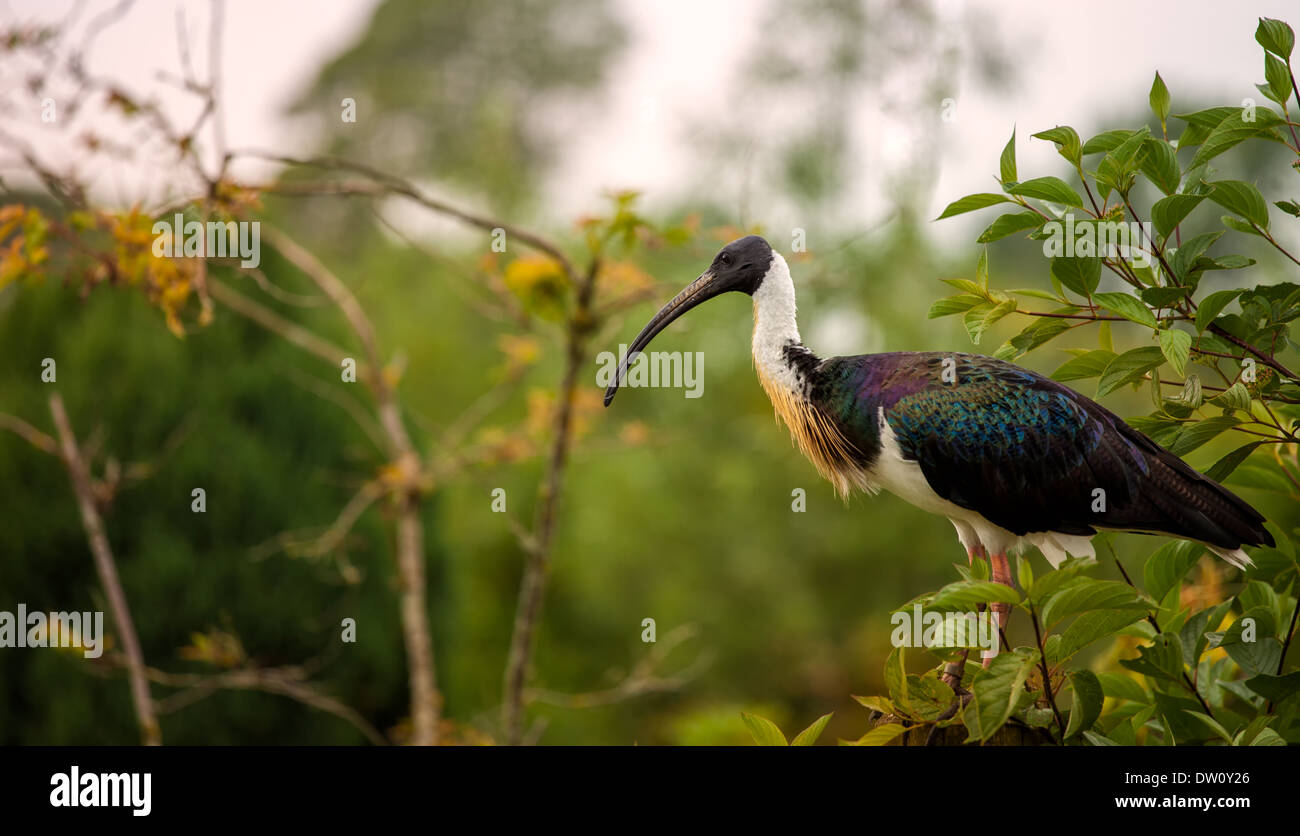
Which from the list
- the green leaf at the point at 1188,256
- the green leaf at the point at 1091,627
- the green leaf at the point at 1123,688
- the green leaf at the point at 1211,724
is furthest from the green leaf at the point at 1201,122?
the green leaf at the point at 1123,688

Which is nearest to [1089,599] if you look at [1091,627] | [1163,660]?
[1091,627]

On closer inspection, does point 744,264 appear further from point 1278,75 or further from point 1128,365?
point 1278,75

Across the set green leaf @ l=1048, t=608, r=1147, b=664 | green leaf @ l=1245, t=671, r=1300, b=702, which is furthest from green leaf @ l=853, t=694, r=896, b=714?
green leaf @ l=1245, t=671, r=1300, b=702

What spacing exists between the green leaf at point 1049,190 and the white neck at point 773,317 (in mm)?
1334

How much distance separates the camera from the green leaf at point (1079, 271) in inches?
133

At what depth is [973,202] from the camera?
3.32 m

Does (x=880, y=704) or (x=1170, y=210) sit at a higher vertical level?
(x=1170, y=210)

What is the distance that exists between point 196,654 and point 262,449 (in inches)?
88.6

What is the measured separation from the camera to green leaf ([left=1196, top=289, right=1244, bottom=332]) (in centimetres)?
317

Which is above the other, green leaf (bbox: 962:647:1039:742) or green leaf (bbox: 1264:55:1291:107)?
green leaf (bbox: 1264:55:1291:107)

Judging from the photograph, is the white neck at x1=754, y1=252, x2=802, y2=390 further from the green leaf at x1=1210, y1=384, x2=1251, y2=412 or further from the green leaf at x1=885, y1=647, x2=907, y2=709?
the green leaf at x1=1210, y1=384, x2=1251, y2=412

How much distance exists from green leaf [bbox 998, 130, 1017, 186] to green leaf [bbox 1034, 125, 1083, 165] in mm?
113

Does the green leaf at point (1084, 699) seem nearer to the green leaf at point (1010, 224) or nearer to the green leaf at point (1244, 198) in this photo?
the green leaf at point (1010, 224)

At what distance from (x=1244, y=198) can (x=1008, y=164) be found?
670mm
